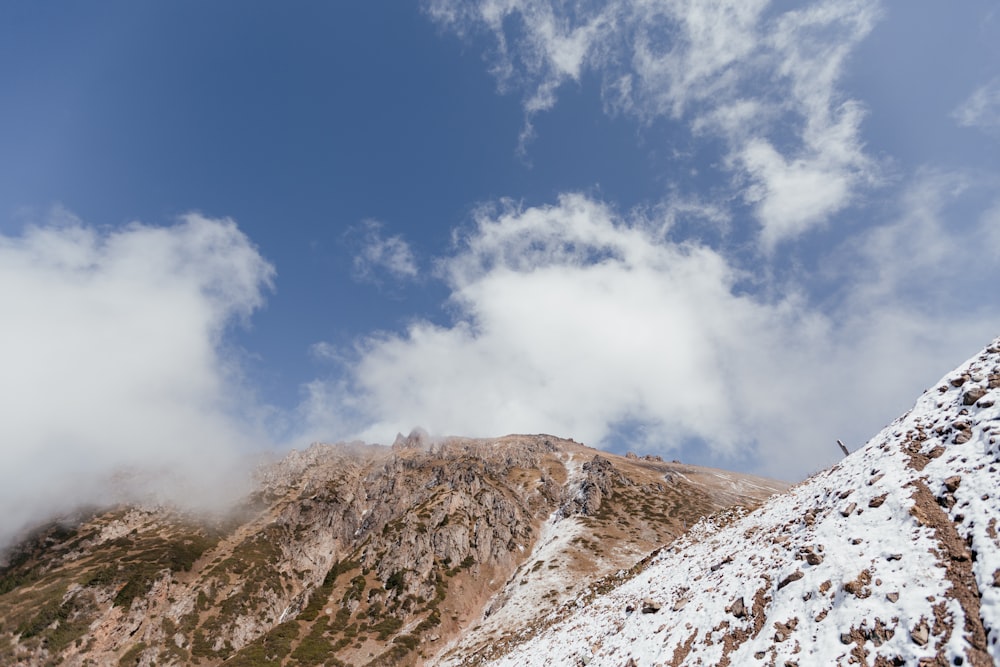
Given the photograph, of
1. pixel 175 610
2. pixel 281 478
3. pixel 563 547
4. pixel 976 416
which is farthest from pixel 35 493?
pixel 976 416

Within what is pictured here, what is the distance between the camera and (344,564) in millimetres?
126438

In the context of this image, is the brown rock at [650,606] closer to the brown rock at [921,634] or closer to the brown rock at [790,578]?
the brown rock at [790,578]

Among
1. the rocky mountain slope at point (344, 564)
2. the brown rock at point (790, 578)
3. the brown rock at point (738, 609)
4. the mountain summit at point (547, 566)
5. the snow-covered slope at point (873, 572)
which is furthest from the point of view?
the rocky mountain slope at point (344, 564)

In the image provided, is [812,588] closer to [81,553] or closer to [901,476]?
[901,476]

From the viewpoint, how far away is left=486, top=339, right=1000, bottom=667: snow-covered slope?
1186 centimetres

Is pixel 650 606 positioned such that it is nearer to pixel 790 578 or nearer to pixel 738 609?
pixel 738 609

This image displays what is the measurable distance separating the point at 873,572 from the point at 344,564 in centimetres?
13803

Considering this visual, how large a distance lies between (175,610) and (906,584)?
138 m

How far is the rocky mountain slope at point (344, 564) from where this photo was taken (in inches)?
3543

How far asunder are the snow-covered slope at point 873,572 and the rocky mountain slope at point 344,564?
22.7m

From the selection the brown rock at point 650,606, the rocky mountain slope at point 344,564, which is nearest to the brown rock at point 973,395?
the brown rock at point 650,606

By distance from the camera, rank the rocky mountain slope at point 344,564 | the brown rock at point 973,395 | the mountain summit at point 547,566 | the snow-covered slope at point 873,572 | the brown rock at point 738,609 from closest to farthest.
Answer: the snow-covered slope at point 873,572
the mountain summit at point 547,566
the brown rock at point 973,395
the brown rock at point 738,609
the rocky mountain slope at point 344,564

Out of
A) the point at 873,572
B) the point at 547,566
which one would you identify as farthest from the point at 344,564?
the point at 873,572

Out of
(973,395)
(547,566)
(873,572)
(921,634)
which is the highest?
(973,395)
